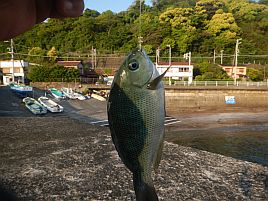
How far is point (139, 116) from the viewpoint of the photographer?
1.33 metres

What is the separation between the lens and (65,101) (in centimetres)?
2102

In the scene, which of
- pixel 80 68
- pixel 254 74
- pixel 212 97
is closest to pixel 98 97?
pixel 80 68

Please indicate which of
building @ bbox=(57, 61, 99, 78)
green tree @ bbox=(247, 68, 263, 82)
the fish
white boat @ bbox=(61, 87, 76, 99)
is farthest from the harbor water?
building @ bbox=(57, 61, 99, 78)

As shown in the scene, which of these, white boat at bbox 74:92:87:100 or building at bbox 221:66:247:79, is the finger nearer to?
white boat at bbox 74:92:87:100

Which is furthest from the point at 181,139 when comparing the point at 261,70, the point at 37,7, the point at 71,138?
the point at 261,70

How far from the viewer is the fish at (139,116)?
1231mm

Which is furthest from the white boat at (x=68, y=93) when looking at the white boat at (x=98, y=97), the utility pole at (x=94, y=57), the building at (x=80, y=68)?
the utility pole at (x=94, y=57)

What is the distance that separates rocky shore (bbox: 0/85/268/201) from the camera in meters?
5.87

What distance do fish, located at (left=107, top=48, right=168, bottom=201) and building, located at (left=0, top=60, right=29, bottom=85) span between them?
85.4 feet

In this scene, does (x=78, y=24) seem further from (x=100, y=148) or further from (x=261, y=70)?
(x=100, y=148)

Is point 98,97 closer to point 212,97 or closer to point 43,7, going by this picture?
point 212,97

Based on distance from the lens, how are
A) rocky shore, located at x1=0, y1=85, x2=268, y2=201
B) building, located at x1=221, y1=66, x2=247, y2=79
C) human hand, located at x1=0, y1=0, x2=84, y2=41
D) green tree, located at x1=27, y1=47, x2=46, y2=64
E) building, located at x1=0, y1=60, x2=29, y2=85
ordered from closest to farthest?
human hand, located at x1=0, y1=0, x2=84, y2=41 < rocky shore, located at x1=0, y1=85, x2=268, y2=201 < building, located at x1=0, y1=60, x2=29, y2=85 < green tree, located at x1=27, y1=47, x2=46, y2=64 < building, located at x1=221, y1=66, x2=247, y2=79

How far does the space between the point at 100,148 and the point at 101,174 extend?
2.01 m

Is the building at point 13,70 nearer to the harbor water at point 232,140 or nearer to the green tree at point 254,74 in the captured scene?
the harbor water at point 232,140
